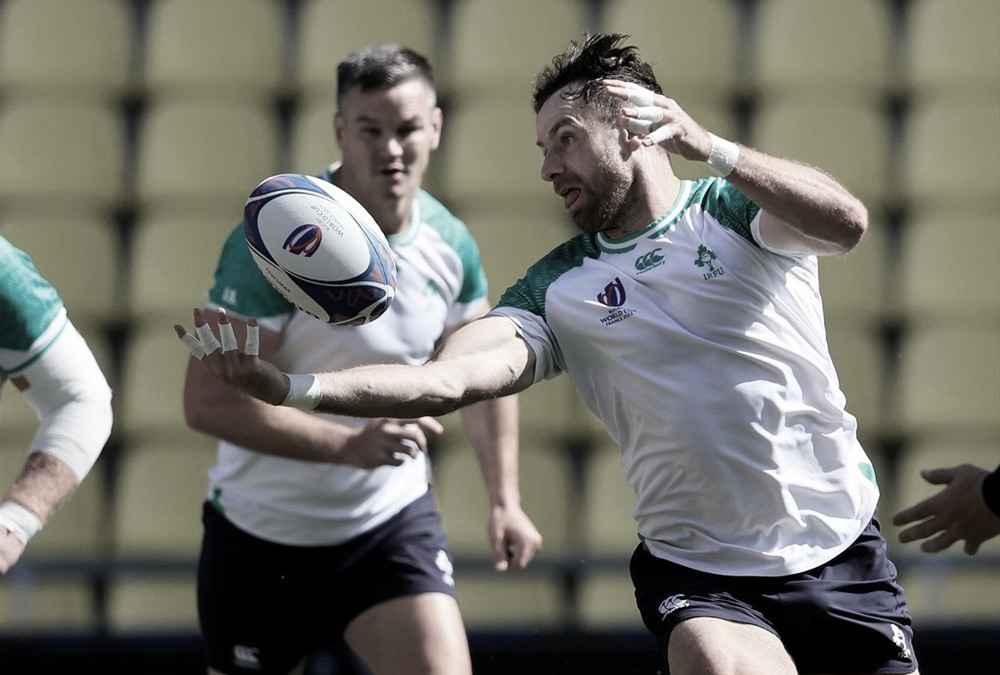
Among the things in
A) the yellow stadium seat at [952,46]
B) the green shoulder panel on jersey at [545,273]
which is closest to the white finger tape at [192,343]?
the green shoulder panel on jersey at [545,273]

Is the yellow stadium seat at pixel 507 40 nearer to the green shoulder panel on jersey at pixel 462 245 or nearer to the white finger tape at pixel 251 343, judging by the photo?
the green shoulder panel on jersey at pixel 462 245

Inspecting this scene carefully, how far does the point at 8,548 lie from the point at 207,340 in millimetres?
642

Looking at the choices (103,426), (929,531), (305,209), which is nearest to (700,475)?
(929,531)

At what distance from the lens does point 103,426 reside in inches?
155

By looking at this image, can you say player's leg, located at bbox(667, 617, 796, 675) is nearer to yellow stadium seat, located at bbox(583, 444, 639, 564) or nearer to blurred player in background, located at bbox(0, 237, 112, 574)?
blurred player in background, located at bbox(0, 237, 112, 574)

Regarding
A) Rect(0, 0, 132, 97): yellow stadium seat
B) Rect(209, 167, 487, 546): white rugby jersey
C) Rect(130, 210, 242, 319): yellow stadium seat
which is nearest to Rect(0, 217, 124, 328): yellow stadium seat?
Rect(130, 210, 242, 319): yellow stadium seat

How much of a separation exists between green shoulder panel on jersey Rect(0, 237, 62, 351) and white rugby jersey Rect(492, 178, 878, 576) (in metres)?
1.20

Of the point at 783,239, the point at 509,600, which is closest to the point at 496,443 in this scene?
the point at 783,239

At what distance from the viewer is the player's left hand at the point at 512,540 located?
5336 mm

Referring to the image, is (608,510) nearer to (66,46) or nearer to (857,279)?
(857,279)

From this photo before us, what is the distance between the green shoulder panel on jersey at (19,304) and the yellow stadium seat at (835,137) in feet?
18.8

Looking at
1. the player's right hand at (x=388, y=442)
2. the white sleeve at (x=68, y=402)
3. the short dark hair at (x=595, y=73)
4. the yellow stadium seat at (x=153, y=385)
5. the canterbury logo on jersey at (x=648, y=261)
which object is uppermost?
the short dark hair at (x=595, y=73)

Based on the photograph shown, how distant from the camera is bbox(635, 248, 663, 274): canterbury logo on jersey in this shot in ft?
13.7

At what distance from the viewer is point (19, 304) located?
381cm
